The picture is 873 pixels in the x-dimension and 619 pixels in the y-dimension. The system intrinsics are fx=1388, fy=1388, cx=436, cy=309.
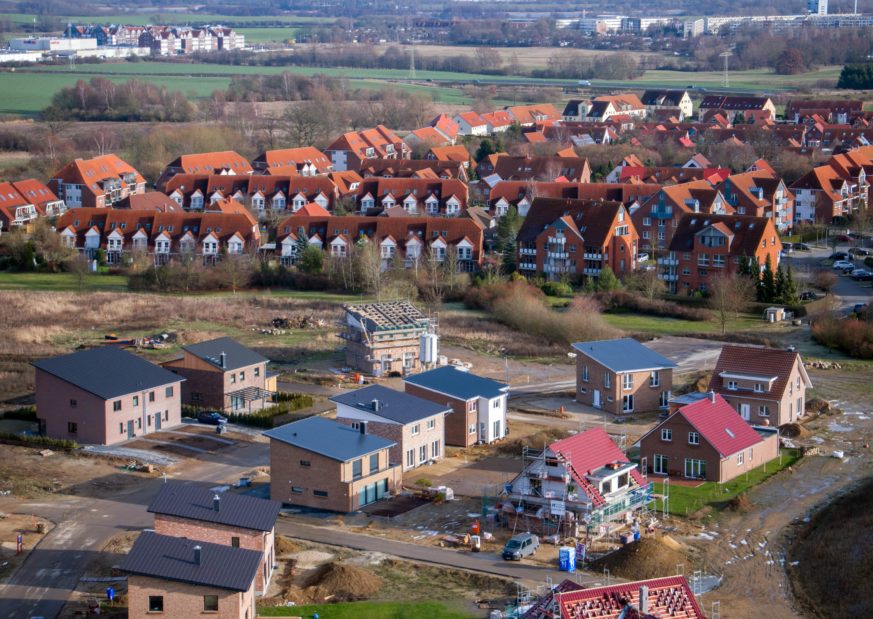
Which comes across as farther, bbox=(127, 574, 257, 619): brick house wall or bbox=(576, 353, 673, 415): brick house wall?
bbox=(576, 353, 673, 415): brick house wall

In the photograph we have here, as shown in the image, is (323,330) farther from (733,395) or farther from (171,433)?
(733,395)

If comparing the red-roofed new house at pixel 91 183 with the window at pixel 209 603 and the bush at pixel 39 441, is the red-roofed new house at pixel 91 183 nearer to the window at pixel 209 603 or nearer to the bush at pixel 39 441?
the bush at pixel 39 441

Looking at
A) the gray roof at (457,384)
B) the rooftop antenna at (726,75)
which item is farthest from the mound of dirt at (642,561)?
the rooftop antenna at (726,75)

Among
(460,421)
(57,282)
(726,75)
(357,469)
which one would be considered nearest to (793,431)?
(460,421)

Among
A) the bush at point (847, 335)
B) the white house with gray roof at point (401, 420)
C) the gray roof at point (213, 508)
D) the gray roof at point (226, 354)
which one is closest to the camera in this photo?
the gray roof at point (213, 508)

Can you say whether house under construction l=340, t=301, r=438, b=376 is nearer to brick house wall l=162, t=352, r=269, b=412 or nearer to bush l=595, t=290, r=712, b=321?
brick house wall l=162, t=352, r=269, b=412

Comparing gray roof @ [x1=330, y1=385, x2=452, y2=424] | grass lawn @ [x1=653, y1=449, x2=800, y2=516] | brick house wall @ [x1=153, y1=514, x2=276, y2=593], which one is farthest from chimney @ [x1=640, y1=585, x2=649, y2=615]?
gray roof @ [x1=330, y1=385, x2=452, y2=424]

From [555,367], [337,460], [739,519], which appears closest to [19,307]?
[555,367]
